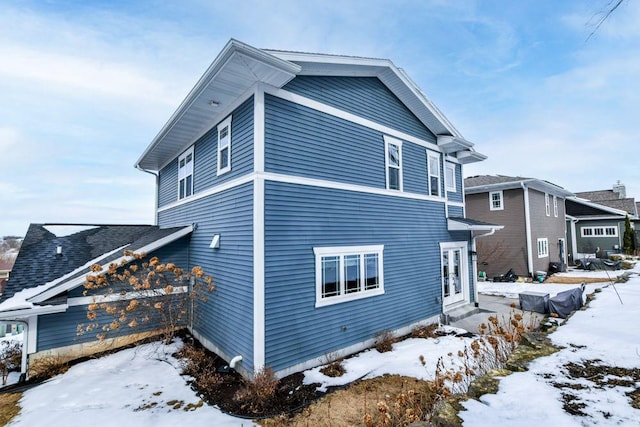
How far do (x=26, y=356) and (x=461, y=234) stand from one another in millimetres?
13470

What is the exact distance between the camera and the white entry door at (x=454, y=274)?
35.4 ft

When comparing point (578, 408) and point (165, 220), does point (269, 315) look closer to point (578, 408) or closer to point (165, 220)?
point (578, 408)

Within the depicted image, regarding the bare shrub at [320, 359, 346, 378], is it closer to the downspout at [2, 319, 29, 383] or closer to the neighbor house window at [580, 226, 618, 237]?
the downspout at [2, 319, 29, 383]

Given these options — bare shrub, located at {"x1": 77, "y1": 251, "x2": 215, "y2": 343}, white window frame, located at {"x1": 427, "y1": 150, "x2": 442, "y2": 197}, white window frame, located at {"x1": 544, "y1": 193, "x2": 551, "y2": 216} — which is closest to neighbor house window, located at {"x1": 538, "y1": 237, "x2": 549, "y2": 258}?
white window frame, located at {"x1": 544, "y1": 193, "x2": 551, "y2": 216}

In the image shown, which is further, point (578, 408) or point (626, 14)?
point (626, 14)

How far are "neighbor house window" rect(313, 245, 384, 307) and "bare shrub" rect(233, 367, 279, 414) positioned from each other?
6.15 ft

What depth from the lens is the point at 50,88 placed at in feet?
41.1

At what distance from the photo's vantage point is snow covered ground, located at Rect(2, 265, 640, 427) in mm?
2963

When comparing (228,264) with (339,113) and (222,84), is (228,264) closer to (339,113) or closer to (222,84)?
(222,84)

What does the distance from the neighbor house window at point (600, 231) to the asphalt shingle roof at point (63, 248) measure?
35.6m

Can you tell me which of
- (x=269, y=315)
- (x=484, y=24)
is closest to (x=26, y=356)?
(x=269, y=315)

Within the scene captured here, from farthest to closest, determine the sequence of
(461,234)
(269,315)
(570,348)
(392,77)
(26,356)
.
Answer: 1. (461,234)
2. (392,77)
3. (26,356)
4. (269,315)
5. (570,348)

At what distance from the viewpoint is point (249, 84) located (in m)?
6.32

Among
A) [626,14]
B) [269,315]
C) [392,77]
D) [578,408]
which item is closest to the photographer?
[578,408]
